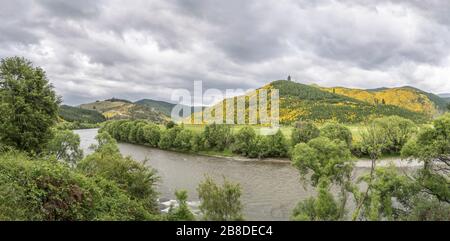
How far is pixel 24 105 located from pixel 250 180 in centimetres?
3180

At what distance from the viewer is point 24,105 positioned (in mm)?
22203

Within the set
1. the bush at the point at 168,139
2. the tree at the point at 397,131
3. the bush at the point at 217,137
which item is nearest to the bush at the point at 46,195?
the tree at the point at 397,131

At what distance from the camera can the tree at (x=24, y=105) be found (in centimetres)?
2197

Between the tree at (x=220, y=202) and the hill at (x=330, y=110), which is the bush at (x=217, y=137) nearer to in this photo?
the hill at (x=330, y=110)

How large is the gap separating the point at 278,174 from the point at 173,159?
967 inches

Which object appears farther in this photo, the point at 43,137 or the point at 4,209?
the point at 43,137

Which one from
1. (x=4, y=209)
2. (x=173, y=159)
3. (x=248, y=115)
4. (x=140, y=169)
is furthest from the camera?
(x=248, y=115)

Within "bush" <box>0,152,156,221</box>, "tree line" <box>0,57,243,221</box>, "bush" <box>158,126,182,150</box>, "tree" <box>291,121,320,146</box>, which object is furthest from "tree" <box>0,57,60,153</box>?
"bush" <box>158,126,182,150</box>

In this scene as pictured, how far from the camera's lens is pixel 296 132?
74.3 meters

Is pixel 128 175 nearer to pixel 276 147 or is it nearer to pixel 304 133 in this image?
pixel 276 147

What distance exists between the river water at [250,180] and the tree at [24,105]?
32.9 feet
